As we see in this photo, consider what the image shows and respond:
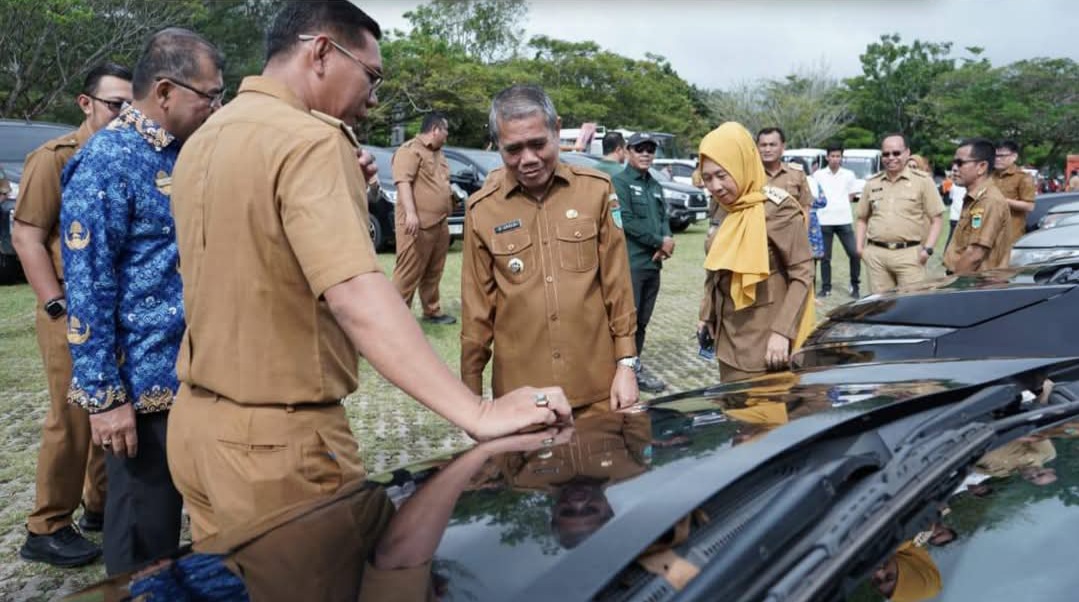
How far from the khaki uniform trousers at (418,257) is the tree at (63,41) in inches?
597

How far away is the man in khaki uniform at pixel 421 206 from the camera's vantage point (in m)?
7.37

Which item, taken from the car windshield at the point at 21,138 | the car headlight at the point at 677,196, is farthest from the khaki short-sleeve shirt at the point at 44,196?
the car headlight at the point at 677,196

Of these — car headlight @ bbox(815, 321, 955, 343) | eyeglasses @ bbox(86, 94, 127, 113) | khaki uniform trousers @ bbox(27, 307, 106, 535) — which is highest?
eyeglasses @ bbox(86, 94, 127, 113)

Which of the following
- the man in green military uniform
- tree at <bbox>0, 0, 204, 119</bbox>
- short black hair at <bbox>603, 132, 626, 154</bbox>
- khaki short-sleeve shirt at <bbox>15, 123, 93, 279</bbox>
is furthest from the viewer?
tree at <bbox>0, 0, 204, 119</bbox>

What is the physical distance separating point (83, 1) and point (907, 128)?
164ft

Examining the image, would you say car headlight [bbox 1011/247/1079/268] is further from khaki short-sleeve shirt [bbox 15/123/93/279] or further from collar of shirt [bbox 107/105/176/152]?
khaki short-sleeve shirt [bbox 15/123/93/279]

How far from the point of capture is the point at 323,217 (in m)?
1.67

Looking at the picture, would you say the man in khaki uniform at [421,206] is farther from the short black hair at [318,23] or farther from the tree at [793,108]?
the tree at [793,108]

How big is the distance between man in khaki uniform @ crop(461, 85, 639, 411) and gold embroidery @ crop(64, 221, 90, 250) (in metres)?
1.14

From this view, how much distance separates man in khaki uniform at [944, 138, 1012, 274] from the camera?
6.05 m

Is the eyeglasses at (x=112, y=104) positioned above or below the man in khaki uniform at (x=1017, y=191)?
above

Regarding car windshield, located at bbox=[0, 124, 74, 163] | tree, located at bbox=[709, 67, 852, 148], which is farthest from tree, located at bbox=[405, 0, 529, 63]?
car windshield, located at bbox=[0, 124, 74, 163]

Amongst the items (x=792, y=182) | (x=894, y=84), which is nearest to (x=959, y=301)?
(x=792, y=182)

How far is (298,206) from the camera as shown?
1688mm
